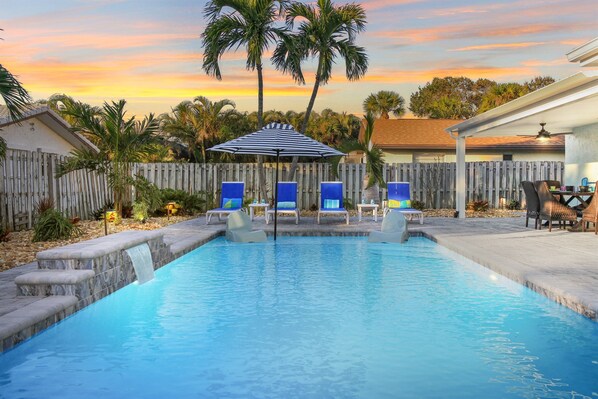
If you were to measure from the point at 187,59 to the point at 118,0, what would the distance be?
4.33 meters

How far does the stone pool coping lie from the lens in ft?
16.1

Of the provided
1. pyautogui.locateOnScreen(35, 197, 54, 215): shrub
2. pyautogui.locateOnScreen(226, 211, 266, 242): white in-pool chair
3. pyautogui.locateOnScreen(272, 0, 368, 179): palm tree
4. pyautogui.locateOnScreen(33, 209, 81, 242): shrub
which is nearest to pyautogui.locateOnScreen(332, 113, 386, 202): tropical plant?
pyautogui.locateOnScreen(272, 0, 368, 179): palm tree

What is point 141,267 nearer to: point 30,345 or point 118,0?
point 30,345

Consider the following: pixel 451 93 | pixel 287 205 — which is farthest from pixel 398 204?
pixel 451 93

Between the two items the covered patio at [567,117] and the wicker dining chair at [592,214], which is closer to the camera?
the covered patio at [567,117]

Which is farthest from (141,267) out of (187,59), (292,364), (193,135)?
(193,135)

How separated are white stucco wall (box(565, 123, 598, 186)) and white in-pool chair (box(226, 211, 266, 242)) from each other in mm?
9160

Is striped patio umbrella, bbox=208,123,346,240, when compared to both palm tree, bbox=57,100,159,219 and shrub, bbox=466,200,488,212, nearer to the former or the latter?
palm tree, bbox=57,100,159,219

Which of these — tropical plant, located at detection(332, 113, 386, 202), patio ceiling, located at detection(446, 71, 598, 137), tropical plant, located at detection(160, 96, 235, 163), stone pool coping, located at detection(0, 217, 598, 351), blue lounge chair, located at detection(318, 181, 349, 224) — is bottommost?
stone pool coping, located at detection(0, 217, 598, 351)

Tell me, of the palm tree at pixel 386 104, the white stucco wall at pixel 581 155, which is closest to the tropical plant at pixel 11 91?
the white stucco wall at pixel 581 155

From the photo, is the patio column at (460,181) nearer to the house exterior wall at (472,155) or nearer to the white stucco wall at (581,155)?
the white stucco wall at (581,155)

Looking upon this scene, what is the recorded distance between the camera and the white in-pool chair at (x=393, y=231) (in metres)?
11.2

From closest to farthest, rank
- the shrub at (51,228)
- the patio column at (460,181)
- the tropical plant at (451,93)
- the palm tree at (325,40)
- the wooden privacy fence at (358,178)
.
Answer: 1. the shrub at (51,228)
2. the patio column at (460,181)
3. the palm tree at (325,40)
4. the wooden privacy fence at (358,178)
5. the tropical plant at (451,93)

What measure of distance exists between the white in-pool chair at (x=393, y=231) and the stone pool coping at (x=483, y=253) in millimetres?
640
